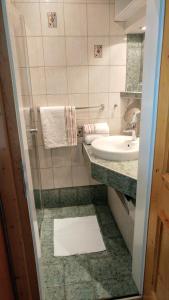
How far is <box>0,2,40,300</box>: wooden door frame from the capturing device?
2.43 feet

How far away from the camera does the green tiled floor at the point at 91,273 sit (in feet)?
4.55

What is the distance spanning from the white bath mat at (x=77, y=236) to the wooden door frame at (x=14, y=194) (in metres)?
0.66

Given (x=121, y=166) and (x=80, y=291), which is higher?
(x=121, y=166)

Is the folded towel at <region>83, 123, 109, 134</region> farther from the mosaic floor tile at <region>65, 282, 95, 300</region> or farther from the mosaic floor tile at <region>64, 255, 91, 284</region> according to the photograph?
the mosaic floor tile at <region>65, 282, 95, 300</region>

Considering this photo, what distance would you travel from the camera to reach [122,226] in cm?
184

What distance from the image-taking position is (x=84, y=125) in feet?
6.77

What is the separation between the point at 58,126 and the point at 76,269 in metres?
1.28

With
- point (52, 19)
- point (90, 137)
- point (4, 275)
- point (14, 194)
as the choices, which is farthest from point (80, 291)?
point (52, 19)

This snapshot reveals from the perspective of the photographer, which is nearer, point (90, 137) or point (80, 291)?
point (80, 291)

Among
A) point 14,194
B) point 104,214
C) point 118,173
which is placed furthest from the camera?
point 104,214

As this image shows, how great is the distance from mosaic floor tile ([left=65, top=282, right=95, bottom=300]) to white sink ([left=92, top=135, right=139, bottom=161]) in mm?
948

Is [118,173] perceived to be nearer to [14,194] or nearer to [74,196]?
[14,194]

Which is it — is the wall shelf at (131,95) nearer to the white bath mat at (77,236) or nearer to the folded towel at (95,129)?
the folded towel at (95,129)

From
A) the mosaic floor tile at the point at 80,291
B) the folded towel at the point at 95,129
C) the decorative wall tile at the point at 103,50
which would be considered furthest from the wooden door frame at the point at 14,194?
the decorative wall tile at the point at 103,50
